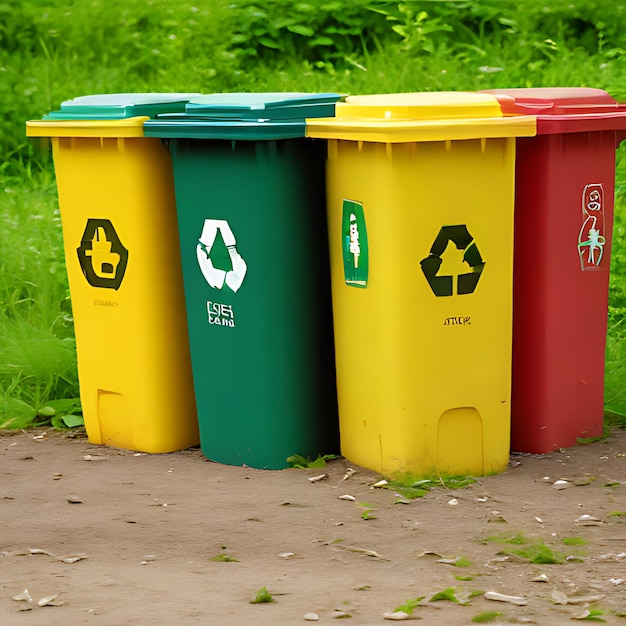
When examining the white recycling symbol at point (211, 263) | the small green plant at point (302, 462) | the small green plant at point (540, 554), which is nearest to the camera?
the small green plant at point (540, 554)

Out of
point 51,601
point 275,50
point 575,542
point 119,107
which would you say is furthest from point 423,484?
point 275,50

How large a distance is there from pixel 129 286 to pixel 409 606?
203 cm

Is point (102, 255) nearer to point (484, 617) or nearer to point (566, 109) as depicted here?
point (566, 109)

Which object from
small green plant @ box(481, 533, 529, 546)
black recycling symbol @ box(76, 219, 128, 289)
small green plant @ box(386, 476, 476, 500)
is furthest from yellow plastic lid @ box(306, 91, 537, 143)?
small green plant @ box(481, 533, 529, 546)

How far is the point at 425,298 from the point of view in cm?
409

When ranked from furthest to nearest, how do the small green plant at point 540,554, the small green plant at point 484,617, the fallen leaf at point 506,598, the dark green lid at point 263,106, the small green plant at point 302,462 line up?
the small green plant at point 302,462 → the dark green lid at point 263,106 → the small green plant at point 540,554 → the fallen leaf at point 506,598 → the small green plant at point 484,617

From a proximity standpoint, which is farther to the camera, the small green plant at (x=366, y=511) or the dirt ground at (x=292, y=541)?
the small green plant at (x=366, y=511)

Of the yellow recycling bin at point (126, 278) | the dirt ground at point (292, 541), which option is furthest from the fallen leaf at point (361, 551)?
the yellow recycling bin at point (126, 278)

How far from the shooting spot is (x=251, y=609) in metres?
3.28

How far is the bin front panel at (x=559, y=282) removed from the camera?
4.38 metres

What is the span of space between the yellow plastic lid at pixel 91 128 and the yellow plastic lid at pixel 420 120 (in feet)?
2.55

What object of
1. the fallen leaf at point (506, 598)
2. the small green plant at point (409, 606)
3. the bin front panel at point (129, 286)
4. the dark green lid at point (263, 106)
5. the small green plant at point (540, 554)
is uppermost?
the dark green lid at point (263, 106)

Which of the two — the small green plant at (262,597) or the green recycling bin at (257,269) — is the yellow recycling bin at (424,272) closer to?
the green recycling bin at (257,269)

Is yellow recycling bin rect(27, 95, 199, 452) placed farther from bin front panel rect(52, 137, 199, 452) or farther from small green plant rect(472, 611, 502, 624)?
small green plant rect(472, 611, 502, 624)
